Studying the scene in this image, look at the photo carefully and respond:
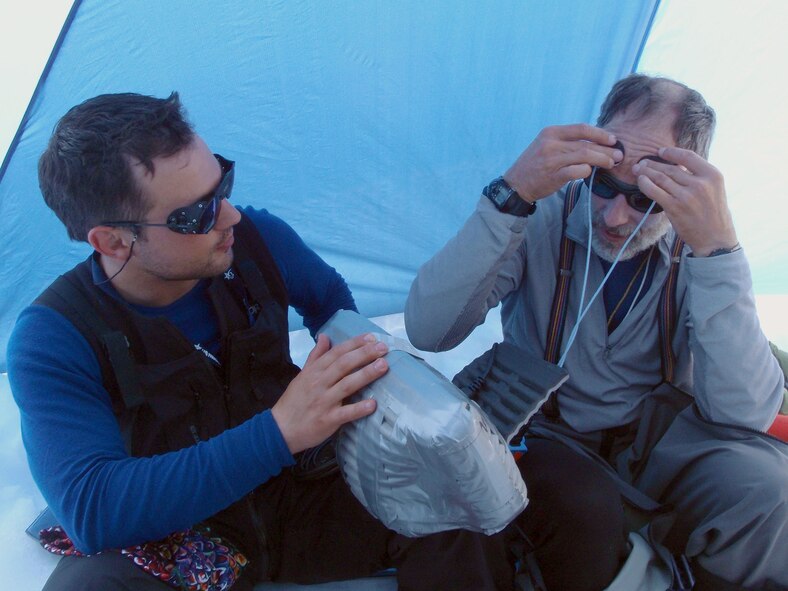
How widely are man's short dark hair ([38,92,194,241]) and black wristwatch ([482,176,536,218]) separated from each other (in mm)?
602

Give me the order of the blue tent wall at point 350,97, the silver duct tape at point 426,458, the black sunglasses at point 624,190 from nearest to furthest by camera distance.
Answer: the silver duct tape at point 426,458 → the black sunglasses at point 624,190 → the blue tent wall at point 350,97

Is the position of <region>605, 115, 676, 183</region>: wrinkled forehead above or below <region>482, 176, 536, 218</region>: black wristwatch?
above

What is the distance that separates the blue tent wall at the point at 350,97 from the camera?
5.90 ft

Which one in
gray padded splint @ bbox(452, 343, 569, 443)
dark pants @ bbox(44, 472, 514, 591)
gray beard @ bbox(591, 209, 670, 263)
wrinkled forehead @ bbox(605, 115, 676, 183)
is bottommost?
dark pants @ bbox(44, 472, 514, 591)

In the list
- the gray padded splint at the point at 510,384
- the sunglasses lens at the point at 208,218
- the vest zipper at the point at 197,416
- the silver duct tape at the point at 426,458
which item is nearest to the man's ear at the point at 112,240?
the sunglasses lens at the point at 208,218

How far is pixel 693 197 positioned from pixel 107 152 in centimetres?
108

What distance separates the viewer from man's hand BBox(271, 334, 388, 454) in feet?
3.29

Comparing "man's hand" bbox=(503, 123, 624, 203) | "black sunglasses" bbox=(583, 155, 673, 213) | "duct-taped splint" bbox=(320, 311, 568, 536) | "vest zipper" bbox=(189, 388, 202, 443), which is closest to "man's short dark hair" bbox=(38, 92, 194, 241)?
"vest zipper" bbox=(189, 388, 202, 443)

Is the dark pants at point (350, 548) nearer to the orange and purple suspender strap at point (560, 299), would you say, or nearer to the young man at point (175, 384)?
the young man at point (175, 384)

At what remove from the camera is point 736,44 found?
2.35m

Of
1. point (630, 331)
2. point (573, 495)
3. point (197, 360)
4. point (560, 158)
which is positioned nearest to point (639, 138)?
point (560, 158)

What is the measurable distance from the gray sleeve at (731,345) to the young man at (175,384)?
0.56 metres

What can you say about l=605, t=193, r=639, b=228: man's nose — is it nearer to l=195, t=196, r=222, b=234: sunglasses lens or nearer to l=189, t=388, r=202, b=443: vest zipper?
l=195, t=196, r=222, b=234: sunglasses lens

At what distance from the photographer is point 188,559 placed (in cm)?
115
